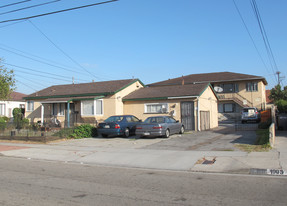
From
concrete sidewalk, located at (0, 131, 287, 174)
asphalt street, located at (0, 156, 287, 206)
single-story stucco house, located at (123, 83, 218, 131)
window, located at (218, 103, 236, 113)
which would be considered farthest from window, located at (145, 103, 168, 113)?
window, located at (218, 103, 236, 113)

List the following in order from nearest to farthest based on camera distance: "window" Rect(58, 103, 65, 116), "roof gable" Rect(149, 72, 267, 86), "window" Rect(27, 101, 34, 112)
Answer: "window" Rect(58, 103, 65, 116) → "window" Rect(27, 101, 34, 112) → "roof gable" Rect(149, 72, 267, 86)

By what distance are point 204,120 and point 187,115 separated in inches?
62.8

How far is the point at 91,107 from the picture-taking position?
22.3 metres

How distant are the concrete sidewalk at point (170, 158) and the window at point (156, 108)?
9.03m

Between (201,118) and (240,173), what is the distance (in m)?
13.0

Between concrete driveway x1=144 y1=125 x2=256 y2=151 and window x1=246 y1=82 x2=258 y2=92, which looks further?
window x1=246 y1=82 x2=258 y2=92

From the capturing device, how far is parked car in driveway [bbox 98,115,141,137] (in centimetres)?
1741

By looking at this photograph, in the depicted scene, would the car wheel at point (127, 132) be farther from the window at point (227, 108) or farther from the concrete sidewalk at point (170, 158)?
the window at point (227, 108)

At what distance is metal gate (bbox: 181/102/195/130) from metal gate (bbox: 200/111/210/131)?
72cm

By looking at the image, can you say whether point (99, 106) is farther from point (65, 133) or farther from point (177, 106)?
point (177, 106)

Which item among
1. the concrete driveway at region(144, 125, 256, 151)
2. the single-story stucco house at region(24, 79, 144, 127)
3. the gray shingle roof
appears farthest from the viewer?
the single-story stucco house at region(24, 79, 144, 127)

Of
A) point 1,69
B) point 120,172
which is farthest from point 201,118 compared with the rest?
point 1,69

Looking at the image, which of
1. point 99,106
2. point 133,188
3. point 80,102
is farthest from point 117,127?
point 133,188

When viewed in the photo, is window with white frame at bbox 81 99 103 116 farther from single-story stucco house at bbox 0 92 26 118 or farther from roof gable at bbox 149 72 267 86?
roof gable at bbox 149 72 267 86
